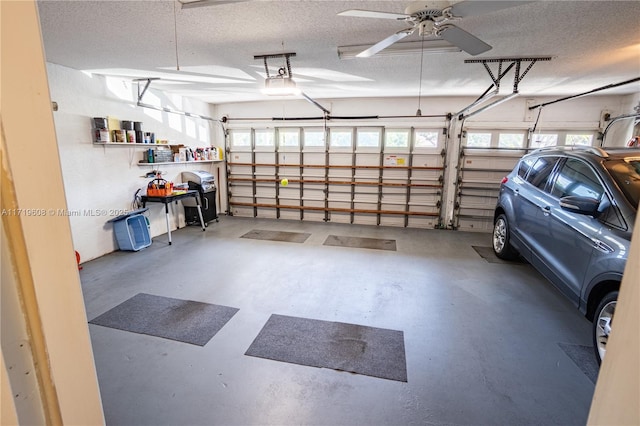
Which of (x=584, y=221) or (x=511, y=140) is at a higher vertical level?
(x=511, y=140)

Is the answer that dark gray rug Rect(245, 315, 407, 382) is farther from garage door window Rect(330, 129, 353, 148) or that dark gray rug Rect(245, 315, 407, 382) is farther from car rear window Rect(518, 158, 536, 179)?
garage door window Rect(330, 129, 353, 148)

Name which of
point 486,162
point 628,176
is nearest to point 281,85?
point 628,176

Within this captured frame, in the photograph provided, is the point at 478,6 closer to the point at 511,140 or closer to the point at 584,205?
the point at 584,205

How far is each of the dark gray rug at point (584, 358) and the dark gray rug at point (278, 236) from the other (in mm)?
3970

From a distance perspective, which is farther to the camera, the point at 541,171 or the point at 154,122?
the point at 154,122

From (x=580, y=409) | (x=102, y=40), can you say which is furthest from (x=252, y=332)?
(x=102, y=40)

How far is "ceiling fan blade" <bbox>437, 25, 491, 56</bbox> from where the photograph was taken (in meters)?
2.30

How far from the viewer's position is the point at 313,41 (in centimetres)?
315

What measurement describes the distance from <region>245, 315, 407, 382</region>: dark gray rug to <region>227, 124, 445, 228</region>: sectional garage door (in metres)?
4.58

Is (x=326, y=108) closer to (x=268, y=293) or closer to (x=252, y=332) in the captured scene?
(x=268, y=293)

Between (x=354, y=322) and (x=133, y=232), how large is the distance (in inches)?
160

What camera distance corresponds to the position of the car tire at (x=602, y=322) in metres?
2.14

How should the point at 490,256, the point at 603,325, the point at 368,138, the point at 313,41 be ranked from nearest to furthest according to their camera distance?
the point at 603,325, the point at 313,41, the point at 490,256, the point at 368,138

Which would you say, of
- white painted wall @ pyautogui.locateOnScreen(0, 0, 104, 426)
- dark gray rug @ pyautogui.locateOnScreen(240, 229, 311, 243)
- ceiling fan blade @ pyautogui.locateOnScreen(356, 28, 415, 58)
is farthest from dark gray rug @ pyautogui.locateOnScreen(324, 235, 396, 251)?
white painted wall @ pyautogui.locateOnScreen(0, 0, 104, 426)
